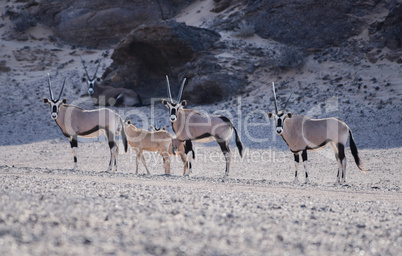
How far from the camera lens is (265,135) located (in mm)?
19422

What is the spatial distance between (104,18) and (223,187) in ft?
103

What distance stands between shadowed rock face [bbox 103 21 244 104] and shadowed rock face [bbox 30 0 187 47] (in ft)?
32.4

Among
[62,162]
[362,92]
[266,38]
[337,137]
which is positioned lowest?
[62,162]

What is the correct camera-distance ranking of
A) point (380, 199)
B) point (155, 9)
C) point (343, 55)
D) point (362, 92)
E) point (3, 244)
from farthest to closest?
point (155, 9)
point (343, 55)
point (362, 92)
point (380, 199)
point (3, 244)

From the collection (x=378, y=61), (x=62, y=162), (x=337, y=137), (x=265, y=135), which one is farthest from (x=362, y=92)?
(x=62, y=162)

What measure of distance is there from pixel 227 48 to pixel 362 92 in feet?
28.9

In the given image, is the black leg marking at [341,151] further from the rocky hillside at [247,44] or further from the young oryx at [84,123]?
the rocky hillside at [247,44]

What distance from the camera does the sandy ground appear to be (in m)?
3.76

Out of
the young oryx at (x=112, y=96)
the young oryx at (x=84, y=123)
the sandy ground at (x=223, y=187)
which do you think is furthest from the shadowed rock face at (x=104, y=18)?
the young oryx at (x=84, y=123)

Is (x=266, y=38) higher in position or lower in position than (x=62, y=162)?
higher

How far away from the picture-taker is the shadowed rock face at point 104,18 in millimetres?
37094

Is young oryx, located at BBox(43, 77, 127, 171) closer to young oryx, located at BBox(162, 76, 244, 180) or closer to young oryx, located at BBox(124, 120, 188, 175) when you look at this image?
young oryx, located at BBox(124, 120, 188, 175)

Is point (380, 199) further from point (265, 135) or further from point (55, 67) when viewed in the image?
point (55, 67)

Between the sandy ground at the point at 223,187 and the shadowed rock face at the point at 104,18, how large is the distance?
9.27 m
